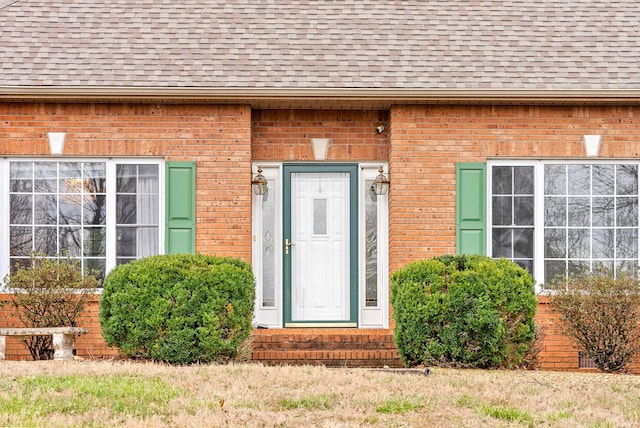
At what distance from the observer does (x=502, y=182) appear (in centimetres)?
1231

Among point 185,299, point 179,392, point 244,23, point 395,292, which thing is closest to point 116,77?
point 244,23

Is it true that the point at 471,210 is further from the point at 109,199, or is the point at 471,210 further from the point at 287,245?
the point at 109,199

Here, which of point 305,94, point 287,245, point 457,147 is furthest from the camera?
point 287,245

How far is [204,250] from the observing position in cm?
1210

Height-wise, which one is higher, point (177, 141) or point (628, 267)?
point (177, 141)

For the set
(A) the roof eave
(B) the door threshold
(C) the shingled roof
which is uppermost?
(C) the shingled roof

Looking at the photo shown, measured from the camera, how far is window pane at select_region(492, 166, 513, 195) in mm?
12305

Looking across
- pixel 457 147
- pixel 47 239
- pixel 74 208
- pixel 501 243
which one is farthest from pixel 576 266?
pixel 47 239

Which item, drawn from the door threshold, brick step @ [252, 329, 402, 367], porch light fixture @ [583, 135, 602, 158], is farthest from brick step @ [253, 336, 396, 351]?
porch light fixture @ [583, 135, 602, 158]

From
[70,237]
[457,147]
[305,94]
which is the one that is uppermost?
[305,94]

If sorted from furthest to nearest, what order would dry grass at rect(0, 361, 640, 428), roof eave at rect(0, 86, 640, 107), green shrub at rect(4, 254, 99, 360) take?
roof eave at rect(0, 86, 640, 107) → green shrub at rect(4, 254, 99, 360) → dry grass at rect(0, 361, 640, 428)

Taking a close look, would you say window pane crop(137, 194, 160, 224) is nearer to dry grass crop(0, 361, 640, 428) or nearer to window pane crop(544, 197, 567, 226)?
dry grass crop(0, 361, 640, 428)

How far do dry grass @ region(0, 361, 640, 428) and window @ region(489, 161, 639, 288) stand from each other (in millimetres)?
3404

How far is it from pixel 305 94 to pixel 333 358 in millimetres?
3256
